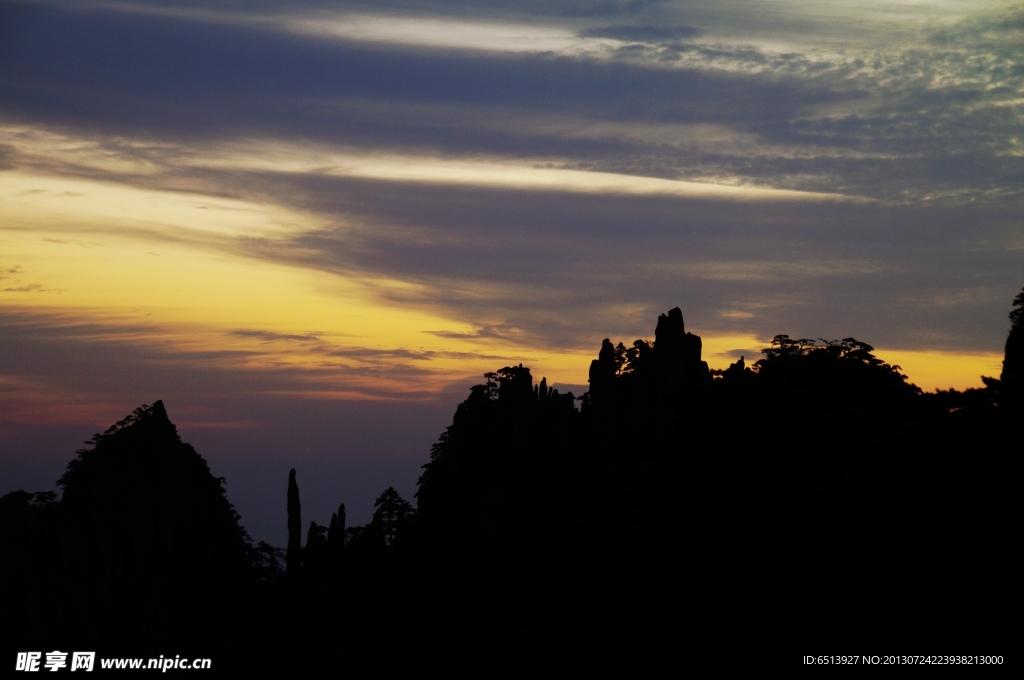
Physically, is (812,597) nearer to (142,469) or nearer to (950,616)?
(950,616)

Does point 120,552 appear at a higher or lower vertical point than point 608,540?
lower

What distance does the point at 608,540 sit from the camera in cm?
4203

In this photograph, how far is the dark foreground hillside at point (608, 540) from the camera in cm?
3177

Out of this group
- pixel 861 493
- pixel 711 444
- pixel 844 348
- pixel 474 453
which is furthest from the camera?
pixel 474 453

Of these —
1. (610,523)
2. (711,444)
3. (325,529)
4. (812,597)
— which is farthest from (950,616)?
(325,529)

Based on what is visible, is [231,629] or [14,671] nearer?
[14,671]

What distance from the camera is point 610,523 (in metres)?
43.2

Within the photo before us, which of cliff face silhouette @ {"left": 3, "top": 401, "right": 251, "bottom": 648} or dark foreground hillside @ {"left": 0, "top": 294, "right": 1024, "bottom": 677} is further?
cliff face silhouette @ {"left": 3, "top": 401, "right": 251, "bottom": 648}

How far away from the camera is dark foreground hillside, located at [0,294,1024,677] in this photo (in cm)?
3177

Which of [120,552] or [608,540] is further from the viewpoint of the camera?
[120,552]

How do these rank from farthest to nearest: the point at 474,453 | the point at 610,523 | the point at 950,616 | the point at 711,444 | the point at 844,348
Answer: the point at 474,453, the point at 844,348, the point at 610,523, the point at 711,444, the point at 950,616

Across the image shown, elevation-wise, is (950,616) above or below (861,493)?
below

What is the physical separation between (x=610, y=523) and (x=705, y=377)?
30933 mm

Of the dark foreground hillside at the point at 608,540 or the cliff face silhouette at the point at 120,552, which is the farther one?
the cliff face silhouette at the point at 120,552
